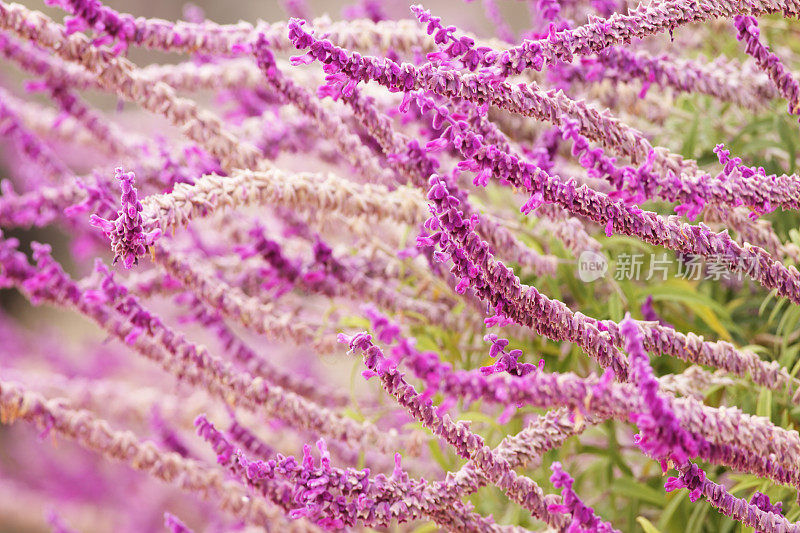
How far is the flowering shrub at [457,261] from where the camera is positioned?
1.01ft

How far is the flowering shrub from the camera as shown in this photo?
31 centimetres

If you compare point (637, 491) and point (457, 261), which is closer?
point (457, 261)

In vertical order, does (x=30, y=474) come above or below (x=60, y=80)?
below

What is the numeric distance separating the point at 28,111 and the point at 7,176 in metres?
1.13

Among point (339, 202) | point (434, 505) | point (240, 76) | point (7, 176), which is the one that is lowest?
point (434, 505)

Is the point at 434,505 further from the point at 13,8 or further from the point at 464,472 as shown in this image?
the point at 13,8

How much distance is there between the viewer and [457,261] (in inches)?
11.6

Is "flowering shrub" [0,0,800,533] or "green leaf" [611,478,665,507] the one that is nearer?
"flowering shrub" [0,0,800,533]

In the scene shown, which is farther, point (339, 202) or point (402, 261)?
point (402, 261)

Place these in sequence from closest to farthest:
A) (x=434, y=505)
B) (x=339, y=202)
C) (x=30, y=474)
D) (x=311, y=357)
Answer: (x=434, y=505) → (x=339, y=202) → (x=311, y=357) → (x=30, y=474)

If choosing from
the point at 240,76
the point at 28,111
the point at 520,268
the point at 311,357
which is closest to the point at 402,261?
the point at 520,268

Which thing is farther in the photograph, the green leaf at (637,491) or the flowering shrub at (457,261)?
the green leaf at (637,491)

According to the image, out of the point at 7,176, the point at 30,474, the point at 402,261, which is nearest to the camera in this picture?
the point at 402,261

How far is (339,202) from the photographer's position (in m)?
0.46
